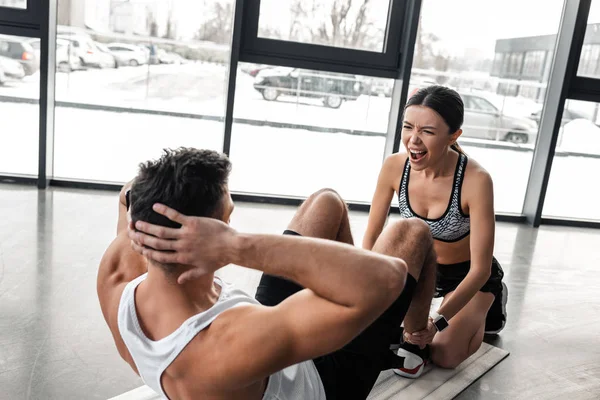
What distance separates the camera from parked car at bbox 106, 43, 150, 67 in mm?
3971

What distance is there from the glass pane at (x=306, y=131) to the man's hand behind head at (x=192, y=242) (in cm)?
324

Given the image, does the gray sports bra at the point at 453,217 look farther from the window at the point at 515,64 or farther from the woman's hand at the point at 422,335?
the window at the point at 515,64

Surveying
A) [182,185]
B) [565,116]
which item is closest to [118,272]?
[182,185]

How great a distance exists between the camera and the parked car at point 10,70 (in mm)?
3891

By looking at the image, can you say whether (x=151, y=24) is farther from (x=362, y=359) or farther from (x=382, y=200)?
(x=362, y=359)

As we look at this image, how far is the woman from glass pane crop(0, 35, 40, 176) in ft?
9.12

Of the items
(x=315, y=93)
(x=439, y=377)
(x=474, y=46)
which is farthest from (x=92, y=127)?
(x=439, y=377)

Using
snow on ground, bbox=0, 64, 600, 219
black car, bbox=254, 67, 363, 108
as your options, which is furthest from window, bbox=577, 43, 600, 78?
black car, bbox=254, 67, 363, 108

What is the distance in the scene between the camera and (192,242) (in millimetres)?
1003

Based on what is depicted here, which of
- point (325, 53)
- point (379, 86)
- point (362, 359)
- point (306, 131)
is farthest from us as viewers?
point (306, 131)

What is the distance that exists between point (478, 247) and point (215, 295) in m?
1.10

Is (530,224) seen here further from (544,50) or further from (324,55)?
(324,55)

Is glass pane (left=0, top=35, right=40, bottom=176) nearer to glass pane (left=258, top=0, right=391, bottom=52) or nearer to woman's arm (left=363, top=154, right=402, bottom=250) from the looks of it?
glass pane (left=258, top=0, right=391, bottom=52)

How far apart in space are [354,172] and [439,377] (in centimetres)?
259
